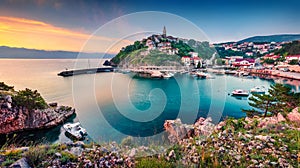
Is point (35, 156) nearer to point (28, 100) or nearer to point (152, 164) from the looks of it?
point (152, 164)

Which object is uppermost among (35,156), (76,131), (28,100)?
(35,156)

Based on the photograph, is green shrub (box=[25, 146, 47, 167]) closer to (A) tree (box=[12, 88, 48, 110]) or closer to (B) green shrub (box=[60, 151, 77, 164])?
(B) green shrub (box=[60, 151, 77, 164])

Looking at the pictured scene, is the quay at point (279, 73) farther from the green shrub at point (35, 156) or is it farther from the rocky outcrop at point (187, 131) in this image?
the green shrub at point (35, 156)

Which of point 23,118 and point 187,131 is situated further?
point 23,118

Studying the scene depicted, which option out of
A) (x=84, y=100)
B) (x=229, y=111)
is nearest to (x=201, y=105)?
(x=229, y=111)

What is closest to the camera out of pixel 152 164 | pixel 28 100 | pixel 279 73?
pixel 152 164

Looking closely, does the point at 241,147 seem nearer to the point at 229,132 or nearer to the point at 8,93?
the point at 229,132

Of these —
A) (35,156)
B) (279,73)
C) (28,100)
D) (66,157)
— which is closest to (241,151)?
(66,157)
